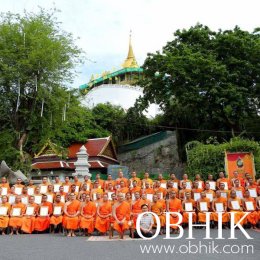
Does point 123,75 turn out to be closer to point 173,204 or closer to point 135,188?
point 135,188

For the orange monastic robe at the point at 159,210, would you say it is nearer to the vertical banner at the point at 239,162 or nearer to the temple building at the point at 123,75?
the vertical banner at the point at 239,162

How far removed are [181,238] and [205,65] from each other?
54.5 feet

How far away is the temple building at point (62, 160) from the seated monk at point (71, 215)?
1605cm

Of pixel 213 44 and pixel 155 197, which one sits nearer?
pixel 155 197

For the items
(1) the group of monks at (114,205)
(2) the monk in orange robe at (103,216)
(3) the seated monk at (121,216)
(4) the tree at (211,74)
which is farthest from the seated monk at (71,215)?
(4) the tree at (211,74)

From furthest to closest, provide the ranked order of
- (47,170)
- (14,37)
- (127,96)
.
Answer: (127,96) → (47,170) → (14,37)

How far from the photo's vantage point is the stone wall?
32.8 meters

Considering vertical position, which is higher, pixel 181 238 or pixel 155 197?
pixel 155 197

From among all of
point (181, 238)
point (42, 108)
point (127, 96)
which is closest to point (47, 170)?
point (42, 108)

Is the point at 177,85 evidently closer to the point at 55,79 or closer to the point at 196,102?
the point at 196,102

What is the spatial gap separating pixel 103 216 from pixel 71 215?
99 centimetres

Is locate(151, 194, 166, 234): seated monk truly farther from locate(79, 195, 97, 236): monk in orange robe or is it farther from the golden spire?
the golden spire

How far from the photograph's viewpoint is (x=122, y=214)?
1098cm

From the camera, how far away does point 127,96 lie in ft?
145
